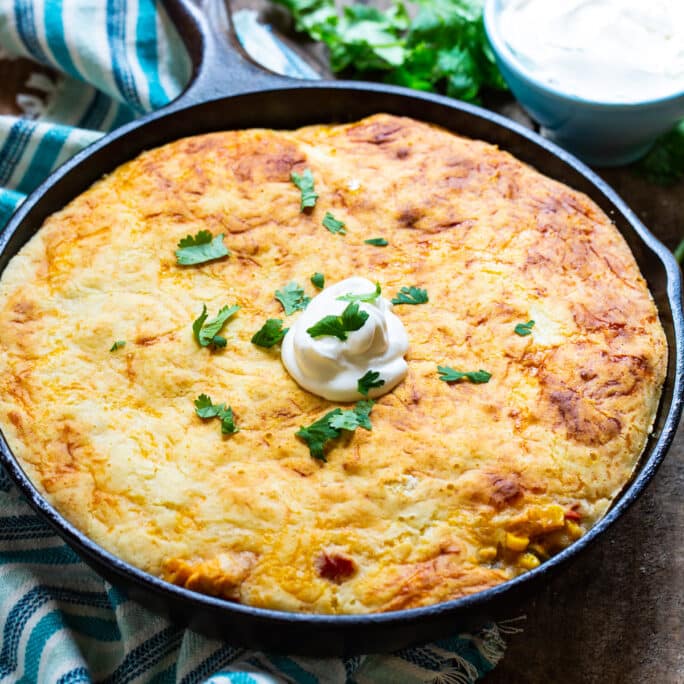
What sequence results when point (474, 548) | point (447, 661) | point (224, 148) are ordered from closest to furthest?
1. point (474, 548)
2. point (447, 661)
3. point (224, 148)

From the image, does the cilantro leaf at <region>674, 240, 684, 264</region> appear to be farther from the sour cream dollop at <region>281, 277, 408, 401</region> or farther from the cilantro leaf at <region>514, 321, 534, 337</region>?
the sour cream dollop at <region>281, 277, 408, 401</region>

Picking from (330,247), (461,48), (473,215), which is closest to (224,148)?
(330,247)

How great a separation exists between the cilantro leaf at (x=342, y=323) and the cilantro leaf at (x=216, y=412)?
14.8 inches

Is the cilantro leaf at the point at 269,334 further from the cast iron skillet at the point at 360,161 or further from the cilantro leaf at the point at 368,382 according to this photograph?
the cast iron skillet at the point at 360,161

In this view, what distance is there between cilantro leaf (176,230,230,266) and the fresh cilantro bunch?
177cm

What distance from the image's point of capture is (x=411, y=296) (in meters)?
3.28

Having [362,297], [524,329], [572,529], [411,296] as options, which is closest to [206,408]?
[362,297]

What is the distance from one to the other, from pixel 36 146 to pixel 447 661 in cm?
291

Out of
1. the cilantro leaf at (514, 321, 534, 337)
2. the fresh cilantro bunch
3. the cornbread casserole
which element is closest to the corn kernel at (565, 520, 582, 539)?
the cornbread casserole

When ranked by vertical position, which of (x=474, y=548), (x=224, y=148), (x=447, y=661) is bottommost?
(x=447, y=661)

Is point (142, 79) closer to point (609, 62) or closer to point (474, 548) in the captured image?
point (609, 62)

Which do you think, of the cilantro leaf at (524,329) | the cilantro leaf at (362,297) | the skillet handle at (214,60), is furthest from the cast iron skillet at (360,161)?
the cilantro leaf at (362,297)

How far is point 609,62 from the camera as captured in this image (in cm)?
422

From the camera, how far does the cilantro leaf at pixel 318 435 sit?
294cm
